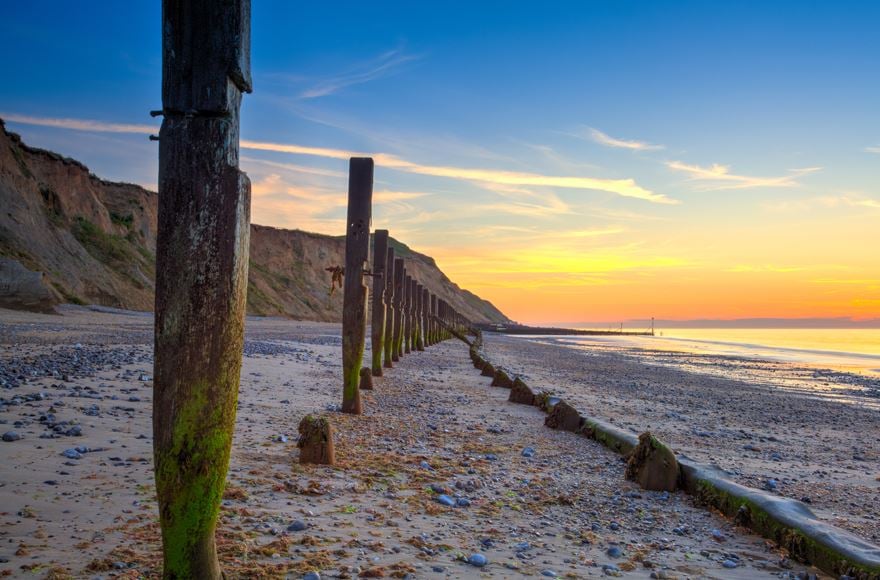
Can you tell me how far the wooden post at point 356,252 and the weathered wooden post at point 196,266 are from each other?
22.3 ft

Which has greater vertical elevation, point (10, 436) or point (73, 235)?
point (73, 235)

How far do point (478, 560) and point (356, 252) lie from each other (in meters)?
6.64

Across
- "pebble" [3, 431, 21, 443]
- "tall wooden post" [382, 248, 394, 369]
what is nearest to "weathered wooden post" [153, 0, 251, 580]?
"pebble" [3, 431, 21, 443]

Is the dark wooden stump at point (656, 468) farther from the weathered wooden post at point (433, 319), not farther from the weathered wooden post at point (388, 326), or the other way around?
the weathered wooden post at point (433, 319)

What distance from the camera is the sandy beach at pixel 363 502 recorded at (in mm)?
3822

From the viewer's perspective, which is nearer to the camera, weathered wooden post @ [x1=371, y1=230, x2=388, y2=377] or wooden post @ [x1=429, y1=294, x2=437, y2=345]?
weathered wooden post @ [x1=371, y1=230, x2=388, y2=377]

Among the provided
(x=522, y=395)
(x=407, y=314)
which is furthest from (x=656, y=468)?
(x=407, y=314)

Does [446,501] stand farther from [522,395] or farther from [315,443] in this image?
[522,395]

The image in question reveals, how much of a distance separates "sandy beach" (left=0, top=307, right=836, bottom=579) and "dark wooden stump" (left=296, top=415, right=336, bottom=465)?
20cm

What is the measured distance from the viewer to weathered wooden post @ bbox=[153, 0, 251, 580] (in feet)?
9.06

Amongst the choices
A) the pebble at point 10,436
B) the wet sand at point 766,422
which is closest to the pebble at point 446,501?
the wet sand at point 766,422

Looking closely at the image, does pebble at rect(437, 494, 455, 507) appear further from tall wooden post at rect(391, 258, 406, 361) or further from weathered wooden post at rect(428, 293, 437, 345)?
weathered wooden post at rect(428, 293, 437, 345)

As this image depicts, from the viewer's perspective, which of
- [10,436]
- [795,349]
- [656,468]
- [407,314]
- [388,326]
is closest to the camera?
[10,436]

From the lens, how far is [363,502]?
5027 millimetres
